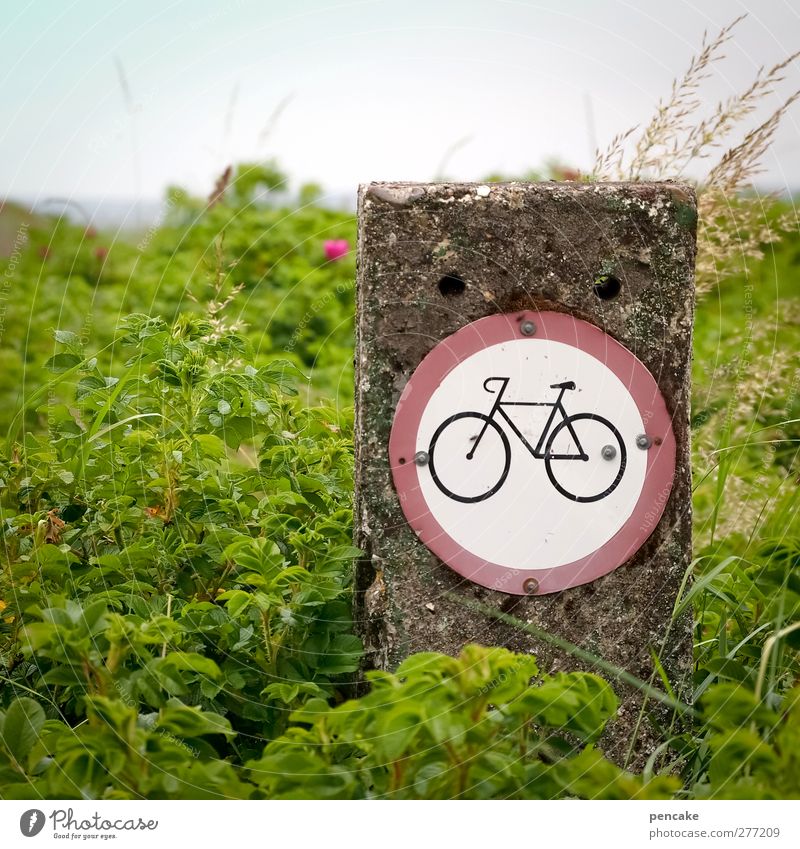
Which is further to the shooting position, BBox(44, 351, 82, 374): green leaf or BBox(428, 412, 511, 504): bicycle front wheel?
BBox(44, 351, 82, 374): green leaf

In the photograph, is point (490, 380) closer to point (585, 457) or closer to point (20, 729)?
point (585, 457)

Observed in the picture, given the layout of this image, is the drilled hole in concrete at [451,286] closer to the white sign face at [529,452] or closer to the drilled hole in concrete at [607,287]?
the white sign face at [529,452]

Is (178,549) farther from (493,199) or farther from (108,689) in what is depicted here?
(493,199)

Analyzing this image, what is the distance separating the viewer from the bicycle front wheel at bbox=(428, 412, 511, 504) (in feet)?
6.09

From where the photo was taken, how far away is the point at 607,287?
1887 mm

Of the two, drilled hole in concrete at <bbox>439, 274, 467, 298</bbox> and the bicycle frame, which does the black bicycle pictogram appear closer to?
the bicycle frame

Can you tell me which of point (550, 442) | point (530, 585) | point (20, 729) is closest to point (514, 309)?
point (550, 442)

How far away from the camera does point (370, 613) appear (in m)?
1.90

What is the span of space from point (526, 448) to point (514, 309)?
266 millimetres

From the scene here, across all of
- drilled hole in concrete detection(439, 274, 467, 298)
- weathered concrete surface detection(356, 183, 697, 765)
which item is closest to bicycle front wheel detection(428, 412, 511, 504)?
weathered concrete surface detection(356, 183, 697, 765)

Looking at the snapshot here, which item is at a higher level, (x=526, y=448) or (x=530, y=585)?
(x=526, y=448)

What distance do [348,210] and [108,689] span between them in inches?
194

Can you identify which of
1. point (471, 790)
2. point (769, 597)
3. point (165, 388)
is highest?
point (165, 388)

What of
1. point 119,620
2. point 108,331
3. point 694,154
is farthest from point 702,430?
point 108,331
